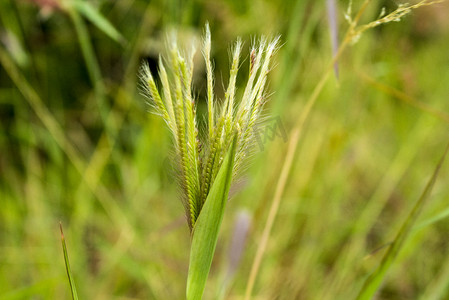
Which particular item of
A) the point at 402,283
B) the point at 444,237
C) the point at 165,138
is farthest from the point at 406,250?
the point at 165,138

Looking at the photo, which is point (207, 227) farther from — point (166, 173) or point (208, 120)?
point (166, 173)

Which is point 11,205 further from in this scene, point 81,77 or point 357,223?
point 357,223

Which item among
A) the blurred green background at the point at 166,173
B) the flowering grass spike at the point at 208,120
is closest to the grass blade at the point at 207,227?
the flowering grass spike at the point at 208,120

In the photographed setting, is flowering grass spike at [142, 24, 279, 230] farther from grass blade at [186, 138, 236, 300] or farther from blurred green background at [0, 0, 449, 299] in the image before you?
blurred green background at [0, 0, 449, 299]

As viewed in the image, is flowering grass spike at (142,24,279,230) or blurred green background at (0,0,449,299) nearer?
flowering grass spike at (142,24,279,230)

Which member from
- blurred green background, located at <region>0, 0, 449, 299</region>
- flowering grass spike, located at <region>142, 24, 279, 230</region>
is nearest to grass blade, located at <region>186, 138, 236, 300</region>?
flowering grass spike, located at <region>142, 24, 279, 230</region>

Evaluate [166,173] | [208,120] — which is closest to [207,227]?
[208,120]

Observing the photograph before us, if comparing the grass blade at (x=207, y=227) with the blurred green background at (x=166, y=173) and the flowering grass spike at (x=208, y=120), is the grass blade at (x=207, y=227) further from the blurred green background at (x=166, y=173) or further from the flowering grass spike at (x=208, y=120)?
the blurred green background at (x=166, y=173)
